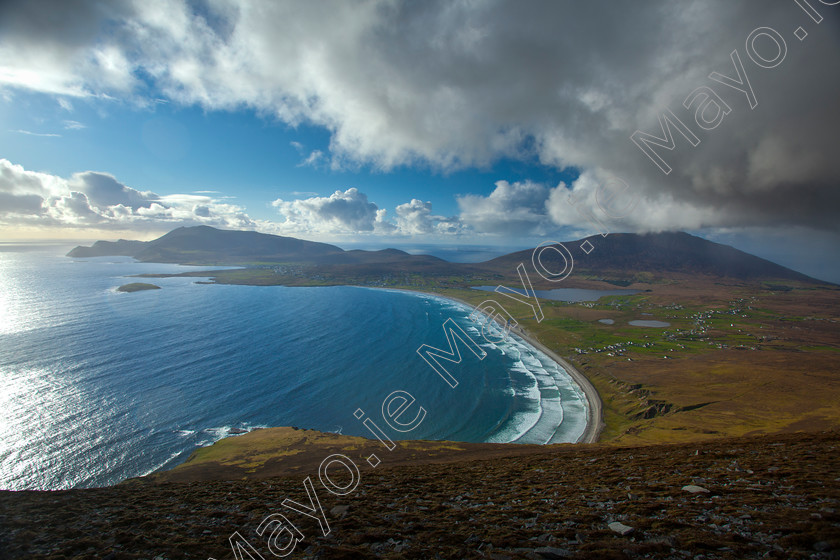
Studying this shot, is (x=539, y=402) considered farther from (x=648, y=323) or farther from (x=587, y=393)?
(x=648, y=323)

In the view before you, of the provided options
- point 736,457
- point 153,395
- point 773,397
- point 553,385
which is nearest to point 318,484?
point 736,457

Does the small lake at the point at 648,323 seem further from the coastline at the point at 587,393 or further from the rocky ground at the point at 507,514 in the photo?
the rocky ground at the point at 507,514

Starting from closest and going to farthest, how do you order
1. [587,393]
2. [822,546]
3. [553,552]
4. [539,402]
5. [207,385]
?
[822,546] → [553,552] → [207,385] → [539,402] → [587,393]

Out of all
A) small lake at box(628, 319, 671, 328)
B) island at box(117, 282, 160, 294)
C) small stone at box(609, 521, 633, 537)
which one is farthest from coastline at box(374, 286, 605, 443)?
island at box(117, 282, 160, 294)

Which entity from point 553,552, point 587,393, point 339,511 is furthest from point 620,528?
point 587,393

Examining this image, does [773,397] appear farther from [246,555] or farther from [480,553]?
[246,555]

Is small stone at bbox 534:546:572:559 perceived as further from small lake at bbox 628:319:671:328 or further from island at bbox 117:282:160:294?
island at bbox 117:282:160:294
